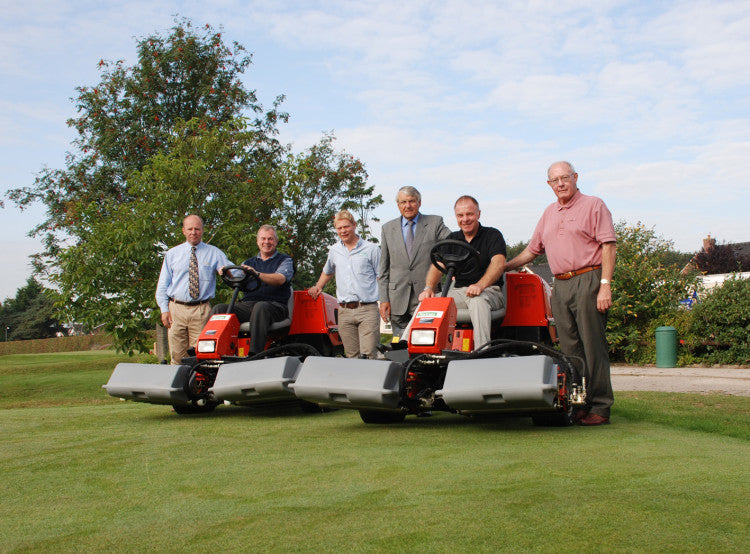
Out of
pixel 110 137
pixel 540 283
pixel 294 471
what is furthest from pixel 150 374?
pixel 110 137

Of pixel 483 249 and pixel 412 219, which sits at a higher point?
pixel 412 219

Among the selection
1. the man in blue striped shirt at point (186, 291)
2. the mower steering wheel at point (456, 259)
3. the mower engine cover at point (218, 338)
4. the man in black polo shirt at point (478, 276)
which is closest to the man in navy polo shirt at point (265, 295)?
the mower engine cover at point (218, 338)

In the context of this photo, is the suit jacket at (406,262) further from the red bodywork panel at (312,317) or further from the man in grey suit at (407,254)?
the red bodywork panel at (312,317)

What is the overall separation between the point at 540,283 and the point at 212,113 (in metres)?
20.9

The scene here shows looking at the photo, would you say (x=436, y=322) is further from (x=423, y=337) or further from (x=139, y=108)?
(x=139, y=108)

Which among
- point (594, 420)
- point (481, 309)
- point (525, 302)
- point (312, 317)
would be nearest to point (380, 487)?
point (481, 309)

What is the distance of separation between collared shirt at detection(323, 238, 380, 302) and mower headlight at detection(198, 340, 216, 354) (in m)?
1.34

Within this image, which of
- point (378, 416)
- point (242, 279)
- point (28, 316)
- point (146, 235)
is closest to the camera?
point (378, 416)

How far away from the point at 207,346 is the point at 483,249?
102 inches

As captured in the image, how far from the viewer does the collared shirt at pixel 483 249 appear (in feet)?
19.2

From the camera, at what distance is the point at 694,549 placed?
8.00 ft

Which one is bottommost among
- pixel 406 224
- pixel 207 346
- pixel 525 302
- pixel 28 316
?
pixel 207 346

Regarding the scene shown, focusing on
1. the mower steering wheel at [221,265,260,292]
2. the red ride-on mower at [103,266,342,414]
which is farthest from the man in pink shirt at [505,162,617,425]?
the mower steering wheel at [221,265,260,292]

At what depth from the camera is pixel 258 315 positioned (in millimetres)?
6867
